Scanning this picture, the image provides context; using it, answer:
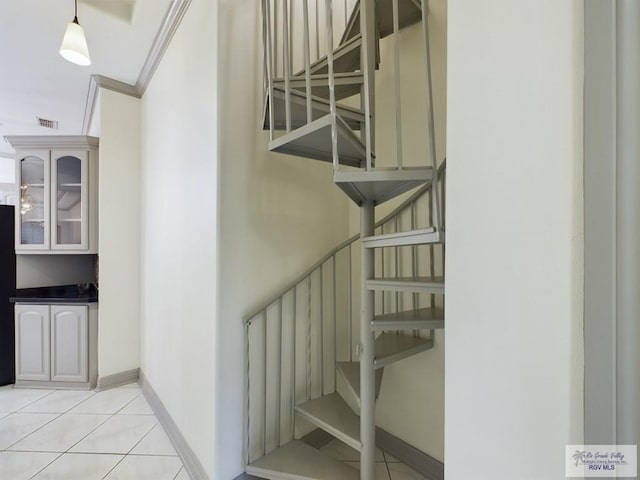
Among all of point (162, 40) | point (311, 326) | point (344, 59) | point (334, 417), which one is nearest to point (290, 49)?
point (344, 59)

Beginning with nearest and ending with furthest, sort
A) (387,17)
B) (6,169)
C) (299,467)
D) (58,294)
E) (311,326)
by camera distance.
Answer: (299,467)
(387,17)
(311,326)
(58,294)
(6,169)

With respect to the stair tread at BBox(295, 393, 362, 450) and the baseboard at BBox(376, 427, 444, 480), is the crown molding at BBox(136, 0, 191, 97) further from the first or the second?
the baseboard at BBox(376, 427, 444, 480)

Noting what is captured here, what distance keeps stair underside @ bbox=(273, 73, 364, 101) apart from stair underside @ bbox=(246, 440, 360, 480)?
1965mm

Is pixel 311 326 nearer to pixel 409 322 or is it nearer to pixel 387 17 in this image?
pixel 409 322

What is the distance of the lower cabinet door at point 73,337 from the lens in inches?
116

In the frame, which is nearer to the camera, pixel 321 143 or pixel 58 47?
pixel 321 143

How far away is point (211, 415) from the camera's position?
66.8 inches

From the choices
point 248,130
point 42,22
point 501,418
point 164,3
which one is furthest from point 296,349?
point 42,22

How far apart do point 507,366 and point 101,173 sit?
11.3 ft

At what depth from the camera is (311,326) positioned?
7.02ft

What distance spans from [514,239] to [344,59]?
1477mm

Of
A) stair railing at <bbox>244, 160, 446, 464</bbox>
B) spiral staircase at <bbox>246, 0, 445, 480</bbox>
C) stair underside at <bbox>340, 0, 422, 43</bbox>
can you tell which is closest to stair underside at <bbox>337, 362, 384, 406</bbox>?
spiral staircase at <bbox>246, 0, 445, 480</bbox>

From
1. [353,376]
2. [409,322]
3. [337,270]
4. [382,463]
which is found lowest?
[382,463]

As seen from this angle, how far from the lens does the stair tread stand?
1.60 m
